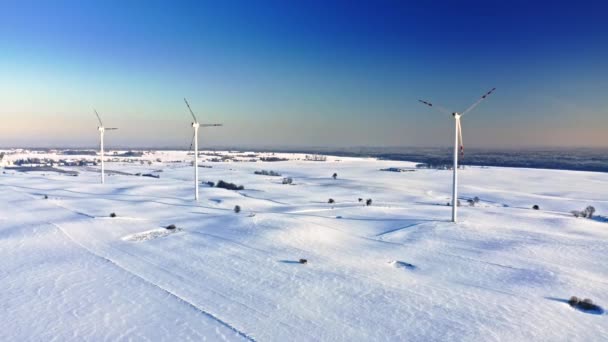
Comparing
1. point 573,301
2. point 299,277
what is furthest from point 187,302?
point 573,301

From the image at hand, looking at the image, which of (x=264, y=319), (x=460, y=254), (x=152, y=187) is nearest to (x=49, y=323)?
(x=264, y=319)

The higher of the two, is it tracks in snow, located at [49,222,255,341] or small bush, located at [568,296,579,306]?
small bush, located at [568,296,579,306]

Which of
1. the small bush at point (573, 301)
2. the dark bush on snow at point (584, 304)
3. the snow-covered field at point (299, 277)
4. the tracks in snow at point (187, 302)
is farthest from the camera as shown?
the small bush at point (573, 301)

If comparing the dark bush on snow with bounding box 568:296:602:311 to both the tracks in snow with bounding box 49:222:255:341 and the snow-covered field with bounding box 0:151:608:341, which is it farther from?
the tracks in snow with bounding box 49:222:255:341

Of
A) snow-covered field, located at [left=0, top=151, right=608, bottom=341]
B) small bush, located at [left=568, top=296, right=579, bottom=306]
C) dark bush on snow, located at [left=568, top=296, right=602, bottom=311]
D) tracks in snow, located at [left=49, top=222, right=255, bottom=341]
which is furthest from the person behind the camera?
small bush, located at [left=568, top=296, right=579, bottom=306]

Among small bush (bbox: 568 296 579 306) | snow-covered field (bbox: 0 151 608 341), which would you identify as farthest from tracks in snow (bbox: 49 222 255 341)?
small bush (bbox: 568 296 579 306)

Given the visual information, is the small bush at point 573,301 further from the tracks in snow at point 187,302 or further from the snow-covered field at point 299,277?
the tracks in snow at point 187,302

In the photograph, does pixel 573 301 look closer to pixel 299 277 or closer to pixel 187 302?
pixel 299 277

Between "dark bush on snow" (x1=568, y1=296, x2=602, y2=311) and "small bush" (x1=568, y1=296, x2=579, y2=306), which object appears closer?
"dark bush on snow" (x1=568, y1=296, x2=602, y2=311)

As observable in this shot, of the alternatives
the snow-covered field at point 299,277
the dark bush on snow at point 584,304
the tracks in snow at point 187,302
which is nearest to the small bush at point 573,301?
the dark bush on snow at point 584,304

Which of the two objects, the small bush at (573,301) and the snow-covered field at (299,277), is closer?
the snow-covered field at (299,277)
